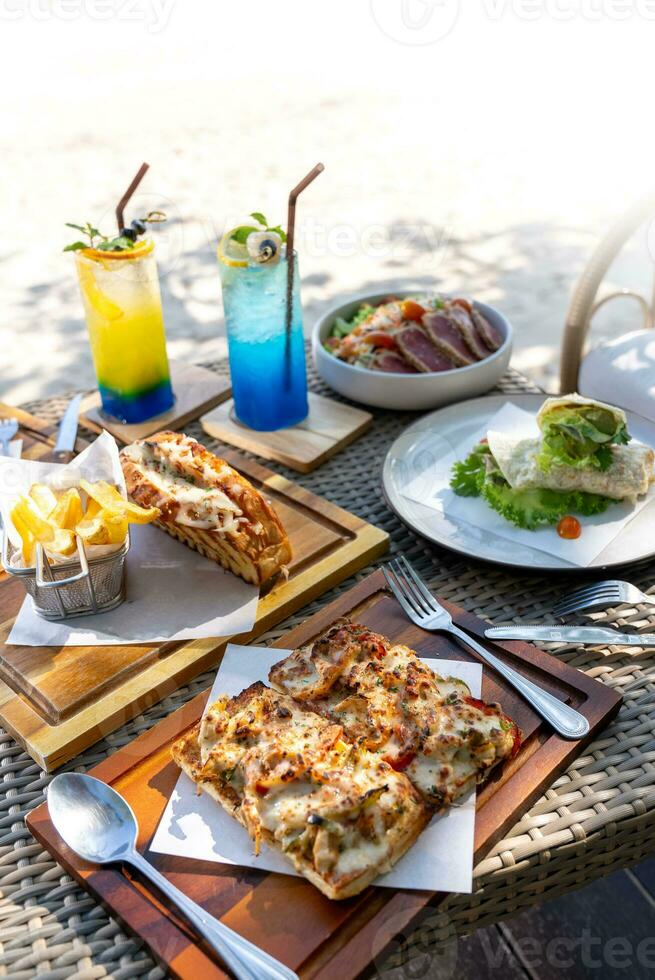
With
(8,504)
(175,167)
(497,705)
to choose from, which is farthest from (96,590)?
(175,167)

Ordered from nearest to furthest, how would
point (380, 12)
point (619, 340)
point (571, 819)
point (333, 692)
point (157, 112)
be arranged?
point (571, 819)
point (333, 692)
point (619, 340)
point (157, 112)
point (380, 12)

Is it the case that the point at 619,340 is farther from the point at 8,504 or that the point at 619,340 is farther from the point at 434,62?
the point at 434,62

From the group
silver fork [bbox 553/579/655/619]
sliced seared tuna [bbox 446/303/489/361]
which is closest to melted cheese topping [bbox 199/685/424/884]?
silver fork [bbox 553/579/655/619]

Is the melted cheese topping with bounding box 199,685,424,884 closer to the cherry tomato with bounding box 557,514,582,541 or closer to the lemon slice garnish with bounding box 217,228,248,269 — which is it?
the cherry tomato with bounding box 557,514,582,541

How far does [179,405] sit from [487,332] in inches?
37.2

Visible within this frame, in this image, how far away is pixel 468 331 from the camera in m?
2.64

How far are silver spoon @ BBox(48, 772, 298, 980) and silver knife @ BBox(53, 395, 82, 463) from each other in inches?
43.7

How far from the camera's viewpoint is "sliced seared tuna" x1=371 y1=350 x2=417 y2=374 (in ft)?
8.45

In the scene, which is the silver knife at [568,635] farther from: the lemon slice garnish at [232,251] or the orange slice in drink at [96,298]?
the orange slice in drink at [96,298]

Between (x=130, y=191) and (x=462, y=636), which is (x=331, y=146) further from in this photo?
(x=462, y=636)

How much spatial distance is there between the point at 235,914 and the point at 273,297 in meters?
1.53

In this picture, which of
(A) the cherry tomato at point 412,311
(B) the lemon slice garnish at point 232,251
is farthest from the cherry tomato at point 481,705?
(A) the cherry tomato at point 412,311

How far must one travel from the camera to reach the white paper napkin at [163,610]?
1784 mm

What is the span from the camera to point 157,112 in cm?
920
